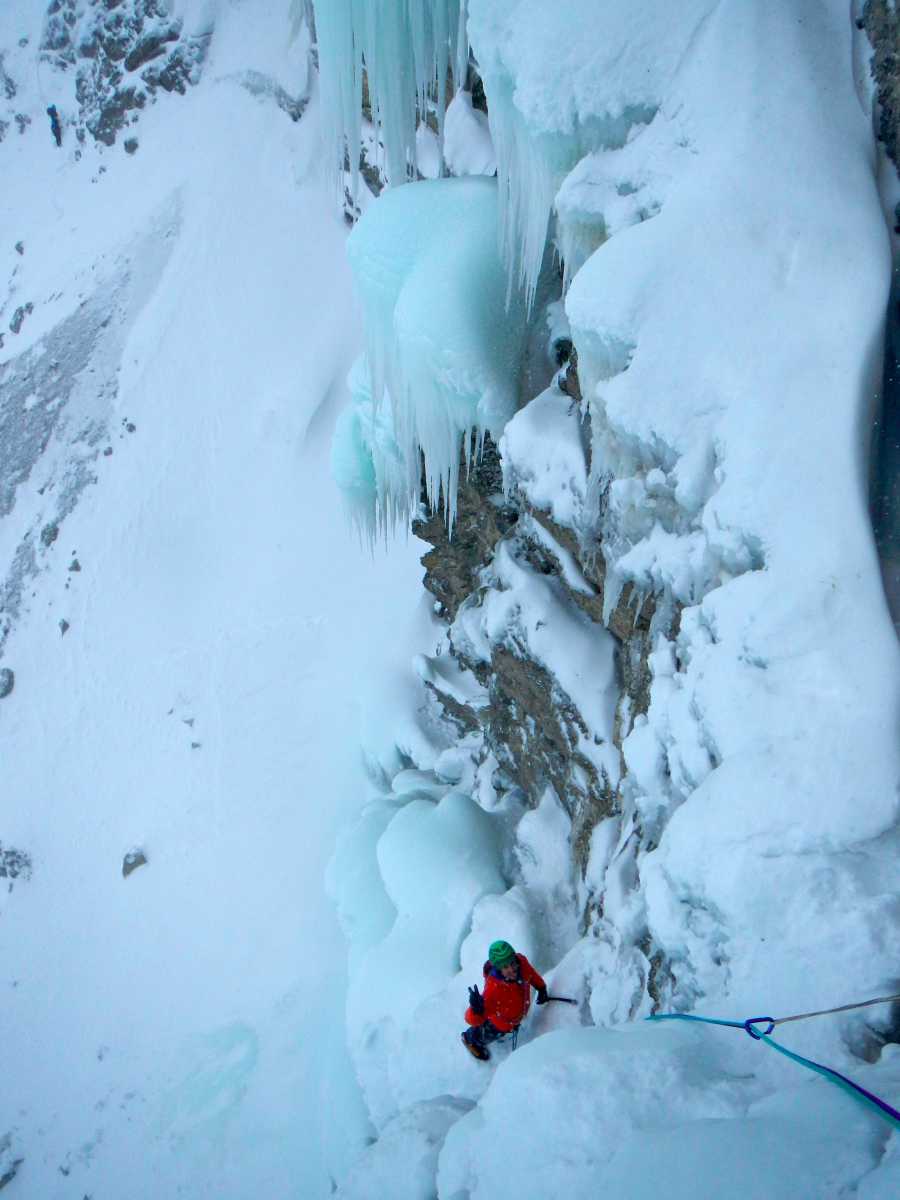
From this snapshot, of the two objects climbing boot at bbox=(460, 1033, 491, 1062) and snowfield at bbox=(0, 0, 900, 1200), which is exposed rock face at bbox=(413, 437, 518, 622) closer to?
snowfield at bbox=(0, 0, 900, 1200)

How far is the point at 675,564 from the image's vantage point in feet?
9.39

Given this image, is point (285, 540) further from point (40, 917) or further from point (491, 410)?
point (491, 410)

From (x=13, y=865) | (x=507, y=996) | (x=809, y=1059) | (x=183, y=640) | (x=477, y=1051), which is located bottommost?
(x=13, y=865)

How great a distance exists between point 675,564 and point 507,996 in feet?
6.95

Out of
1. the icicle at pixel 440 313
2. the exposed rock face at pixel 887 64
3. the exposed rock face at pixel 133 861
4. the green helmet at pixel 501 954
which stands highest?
the exposed rock face at pixel 887 64

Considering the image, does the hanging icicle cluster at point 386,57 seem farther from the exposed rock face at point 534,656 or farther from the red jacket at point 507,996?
the red jacket at point 507,996

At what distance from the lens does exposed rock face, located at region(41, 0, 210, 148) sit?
14031 millimetres

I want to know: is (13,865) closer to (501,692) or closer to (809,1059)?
(501,692)

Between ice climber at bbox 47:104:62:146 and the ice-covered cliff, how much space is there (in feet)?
51.0

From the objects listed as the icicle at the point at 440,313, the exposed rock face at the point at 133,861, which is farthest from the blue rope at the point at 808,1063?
the exposed rock face at the point at 133,861

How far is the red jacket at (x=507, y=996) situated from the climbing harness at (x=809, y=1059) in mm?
1342

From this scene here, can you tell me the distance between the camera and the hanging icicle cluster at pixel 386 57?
3.95 metres

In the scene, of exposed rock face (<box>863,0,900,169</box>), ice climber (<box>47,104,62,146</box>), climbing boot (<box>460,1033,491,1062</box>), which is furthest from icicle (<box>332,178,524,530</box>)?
ice climber (<box>47,104,62,146</box>)

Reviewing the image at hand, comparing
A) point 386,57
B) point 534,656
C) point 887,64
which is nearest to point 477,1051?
point 534,656
